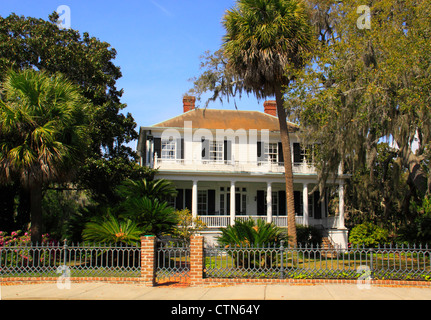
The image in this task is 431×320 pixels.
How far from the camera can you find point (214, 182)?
2522cm

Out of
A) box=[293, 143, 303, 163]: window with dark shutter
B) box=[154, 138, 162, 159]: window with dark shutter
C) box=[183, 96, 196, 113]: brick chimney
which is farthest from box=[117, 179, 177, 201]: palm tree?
box=[183, 96, 196, 113]: brick chimney

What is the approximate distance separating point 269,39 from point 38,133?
8.82 m

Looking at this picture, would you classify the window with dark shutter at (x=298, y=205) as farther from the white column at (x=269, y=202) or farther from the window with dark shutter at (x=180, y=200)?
the window with dark shutter at (x=180, y=200)

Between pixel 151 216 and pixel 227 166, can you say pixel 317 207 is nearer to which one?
pixel 227 166

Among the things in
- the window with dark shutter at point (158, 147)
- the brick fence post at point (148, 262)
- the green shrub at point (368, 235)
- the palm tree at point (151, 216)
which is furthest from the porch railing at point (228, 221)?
the brick fence post at point (148, 262)

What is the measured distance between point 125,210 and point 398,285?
31.6 ft

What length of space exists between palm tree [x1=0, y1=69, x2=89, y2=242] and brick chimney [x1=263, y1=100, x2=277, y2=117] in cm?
1619

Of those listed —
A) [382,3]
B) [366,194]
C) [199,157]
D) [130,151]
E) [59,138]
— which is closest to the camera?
[59,138]

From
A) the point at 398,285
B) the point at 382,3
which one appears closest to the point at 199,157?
the point at 382,3

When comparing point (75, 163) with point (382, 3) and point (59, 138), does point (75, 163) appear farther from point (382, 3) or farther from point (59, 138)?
point (382, 3)

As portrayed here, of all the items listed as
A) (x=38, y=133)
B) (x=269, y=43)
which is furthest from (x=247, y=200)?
(x=38, y=133)

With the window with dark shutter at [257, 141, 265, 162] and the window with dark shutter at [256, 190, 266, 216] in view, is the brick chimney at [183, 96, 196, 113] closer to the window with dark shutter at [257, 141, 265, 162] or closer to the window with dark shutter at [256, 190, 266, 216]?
the window with dark shutter at [257, 141, 265, 162]

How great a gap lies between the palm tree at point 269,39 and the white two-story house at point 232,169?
283 inches

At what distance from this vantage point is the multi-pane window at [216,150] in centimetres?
2469
